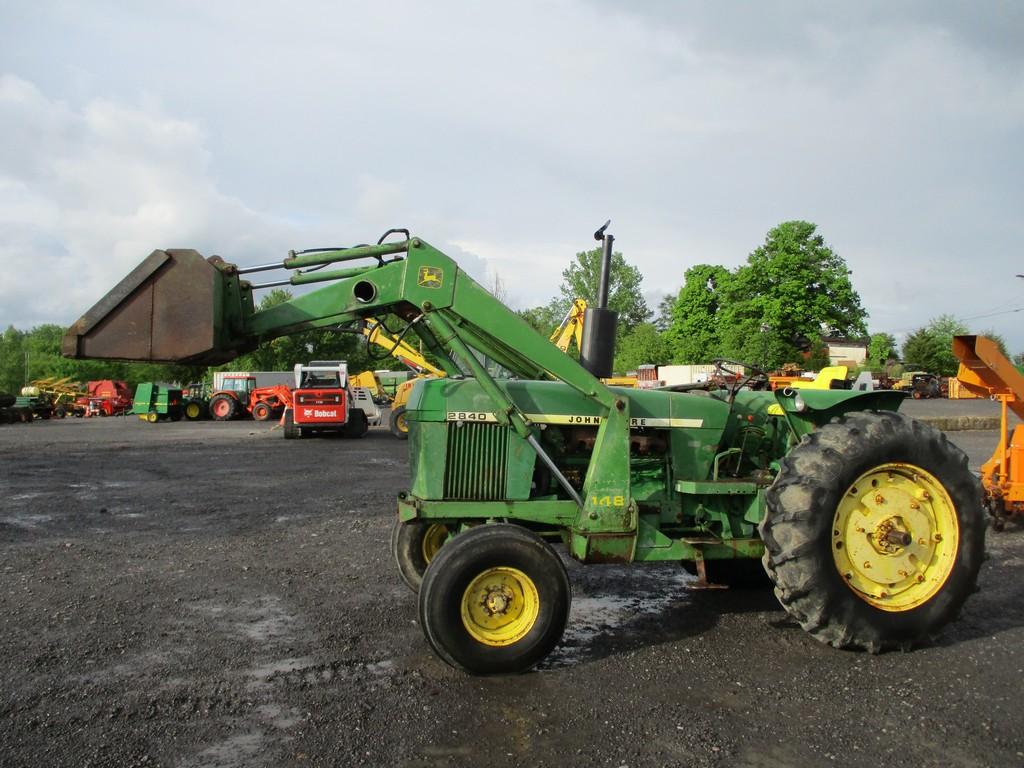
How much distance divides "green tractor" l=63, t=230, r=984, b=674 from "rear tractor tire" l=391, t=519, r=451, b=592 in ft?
1.21

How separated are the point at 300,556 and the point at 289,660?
9.59ft

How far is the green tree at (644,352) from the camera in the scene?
5731cm

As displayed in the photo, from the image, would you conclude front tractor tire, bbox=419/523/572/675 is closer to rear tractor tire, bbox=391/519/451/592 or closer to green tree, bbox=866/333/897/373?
rear tractor tire, bbox=391/519/451/592

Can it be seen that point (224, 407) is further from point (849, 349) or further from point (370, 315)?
point (849, 349)

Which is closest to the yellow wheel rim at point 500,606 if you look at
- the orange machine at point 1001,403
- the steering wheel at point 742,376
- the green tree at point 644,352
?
the steering wheel at point 742,376

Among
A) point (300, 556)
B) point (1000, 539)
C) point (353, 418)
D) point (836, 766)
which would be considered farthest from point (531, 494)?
point (353, 418)

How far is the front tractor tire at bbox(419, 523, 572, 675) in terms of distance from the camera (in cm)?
441

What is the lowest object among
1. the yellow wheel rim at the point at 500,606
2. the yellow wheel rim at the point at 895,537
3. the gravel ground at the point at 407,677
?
the gravel ground at the point at 407,677

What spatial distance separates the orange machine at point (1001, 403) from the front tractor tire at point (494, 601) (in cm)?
572

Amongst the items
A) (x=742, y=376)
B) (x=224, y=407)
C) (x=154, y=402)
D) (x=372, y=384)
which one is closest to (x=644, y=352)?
(x=372, y=384)

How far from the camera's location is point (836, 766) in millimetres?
3477

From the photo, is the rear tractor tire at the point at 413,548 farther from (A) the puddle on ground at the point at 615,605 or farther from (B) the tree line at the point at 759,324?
(B) the tree line at the point at 759,324

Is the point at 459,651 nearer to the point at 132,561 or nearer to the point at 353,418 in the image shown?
the point at 132,561

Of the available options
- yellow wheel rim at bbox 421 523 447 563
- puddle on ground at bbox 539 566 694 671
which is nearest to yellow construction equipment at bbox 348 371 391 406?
puddle on ground at bbox 539 566 694 671
